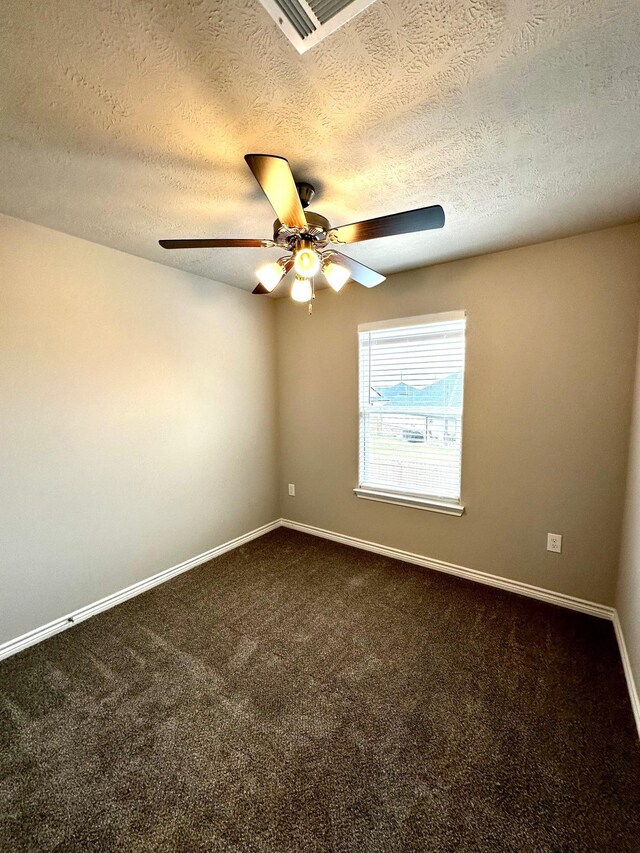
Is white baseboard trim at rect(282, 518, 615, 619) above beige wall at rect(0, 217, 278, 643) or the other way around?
the other way around

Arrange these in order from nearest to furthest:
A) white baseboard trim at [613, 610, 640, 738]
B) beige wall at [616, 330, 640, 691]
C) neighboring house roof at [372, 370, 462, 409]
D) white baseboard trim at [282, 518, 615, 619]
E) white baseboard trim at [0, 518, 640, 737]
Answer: white baseboard trim at [613, 610, 640, 738] → beige wall at [616, 330, 640, 691] → white baseboard trim at [0, 518, 640, 737] → white baseboard trim at [282, 518, 615, 619] → neighboring house roof at [372, 370, 462, 409]

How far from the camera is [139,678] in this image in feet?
5.69

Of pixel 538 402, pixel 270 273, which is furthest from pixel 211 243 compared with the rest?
pixel 538 402

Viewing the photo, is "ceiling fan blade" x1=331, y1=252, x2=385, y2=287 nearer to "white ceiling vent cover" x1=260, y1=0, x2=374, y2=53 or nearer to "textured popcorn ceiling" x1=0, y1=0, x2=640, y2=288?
"textured popcorn ceiling" x1=0, y1=0, x2=640, y2=288

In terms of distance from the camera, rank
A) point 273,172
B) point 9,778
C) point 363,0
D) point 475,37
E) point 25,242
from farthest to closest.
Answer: point 25,242
point 9,778
point 273,172
point 475,37
point 363,0

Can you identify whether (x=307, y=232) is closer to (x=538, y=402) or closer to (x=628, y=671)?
(x=538, y=402)

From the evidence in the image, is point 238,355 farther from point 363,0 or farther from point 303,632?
point 363,0

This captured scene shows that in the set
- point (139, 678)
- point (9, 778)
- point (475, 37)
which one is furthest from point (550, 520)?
point (9, 778)

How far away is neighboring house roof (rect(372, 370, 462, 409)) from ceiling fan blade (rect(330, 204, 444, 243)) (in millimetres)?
1419

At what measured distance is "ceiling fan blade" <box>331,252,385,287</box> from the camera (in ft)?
5.67

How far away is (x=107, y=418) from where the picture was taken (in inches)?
91.4

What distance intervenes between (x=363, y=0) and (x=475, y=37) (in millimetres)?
345

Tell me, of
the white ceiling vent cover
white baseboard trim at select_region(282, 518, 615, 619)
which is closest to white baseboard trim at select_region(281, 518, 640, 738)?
white baseboard trim at select_region(282, 518, 615, 619)

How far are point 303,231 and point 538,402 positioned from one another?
1.84 meters
